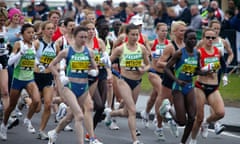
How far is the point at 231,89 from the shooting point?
22047mm

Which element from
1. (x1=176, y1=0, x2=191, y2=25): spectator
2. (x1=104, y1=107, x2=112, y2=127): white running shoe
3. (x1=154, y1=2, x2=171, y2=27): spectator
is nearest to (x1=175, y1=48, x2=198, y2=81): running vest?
(x1=104, y1=107, x2=112, y2=127): white running shoe

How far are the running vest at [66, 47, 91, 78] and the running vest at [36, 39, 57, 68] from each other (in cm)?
216

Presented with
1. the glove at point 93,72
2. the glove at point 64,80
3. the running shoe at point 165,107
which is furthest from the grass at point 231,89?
the glove at point 64,80

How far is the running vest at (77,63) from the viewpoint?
13.3 metres

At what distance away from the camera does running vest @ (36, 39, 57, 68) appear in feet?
51.0

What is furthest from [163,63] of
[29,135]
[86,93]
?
[29,135]

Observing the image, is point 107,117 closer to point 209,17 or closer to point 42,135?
point 42,135

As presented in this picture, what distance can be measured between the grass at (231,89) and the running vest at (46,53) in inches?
231

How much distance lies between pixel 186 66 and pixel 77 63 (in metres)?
1.79

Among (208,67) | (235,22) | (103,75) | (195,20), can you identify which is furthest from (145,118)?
(195,20)

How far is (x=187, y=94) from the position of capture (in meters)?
14.0

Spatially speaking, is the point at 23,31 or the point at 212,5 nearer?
the point at 23,31

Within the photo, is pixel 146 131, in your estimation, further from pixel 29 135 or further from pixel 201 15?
pixel 201 15

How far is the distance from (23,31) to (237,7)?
1050cm
